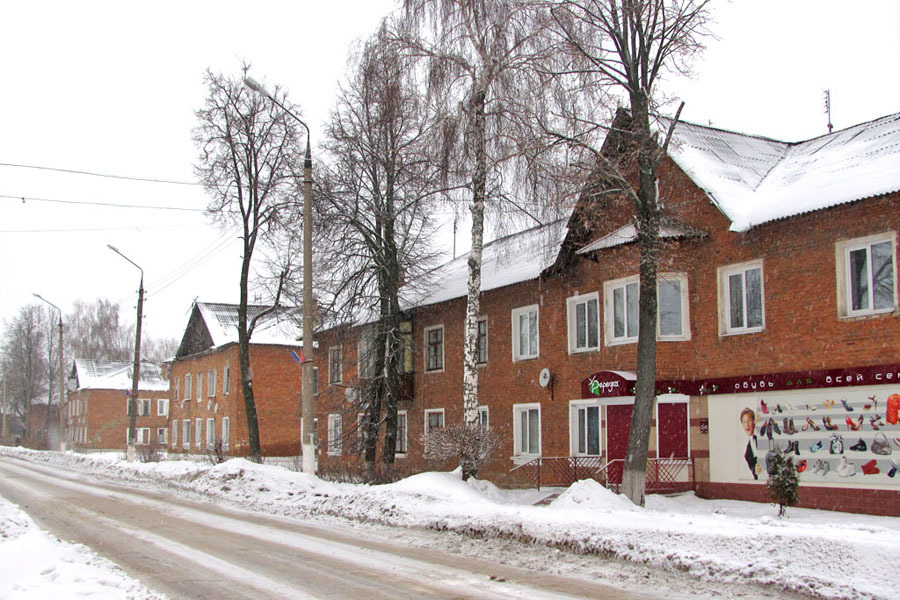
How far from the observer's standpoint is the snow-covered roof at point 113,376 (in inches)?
2904

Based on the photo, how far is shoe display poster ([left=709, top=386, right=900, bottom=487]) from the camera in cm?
1529

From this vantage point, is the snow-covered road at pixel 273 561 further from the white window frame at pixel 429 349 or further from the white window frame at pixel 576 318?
the white window frame at pixel 429 349

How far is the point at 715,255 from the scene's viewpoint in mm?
18734

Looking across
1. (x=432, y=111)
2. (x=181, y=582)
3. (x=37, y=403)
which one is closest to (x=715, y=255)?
(x=432, y=111)

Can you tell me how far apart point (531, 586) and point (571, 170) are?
9070 mm

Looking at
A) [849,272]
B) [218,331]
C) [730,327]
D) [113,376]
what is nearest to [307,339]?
[730,327]

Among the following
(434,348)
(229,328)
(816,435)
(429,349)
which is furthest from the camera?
(229,328)

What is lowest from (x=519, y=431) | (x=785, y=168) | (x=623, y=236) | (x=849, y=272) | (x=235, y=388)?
(x=519, y=431)

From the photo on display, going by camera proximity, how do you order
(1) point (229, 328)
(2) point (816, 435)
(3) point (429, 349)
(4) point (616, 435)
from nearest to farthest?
1. (2) point (816, 435)
2. (4) point (616, 435)
3. (3) point (429, 349)
4. (1) point (229, 328)

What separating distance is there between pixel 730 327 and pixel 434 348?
12.3m

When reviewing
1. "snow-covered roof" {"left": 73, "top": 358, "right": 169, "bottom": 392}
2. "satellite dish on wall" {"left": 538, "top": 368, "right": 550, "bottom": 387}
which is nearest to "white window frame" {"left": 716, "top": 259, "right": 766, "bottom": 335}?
"satellite dish on wall" {"left": 538, "top": 368, "right": 550, "bottom": 387}

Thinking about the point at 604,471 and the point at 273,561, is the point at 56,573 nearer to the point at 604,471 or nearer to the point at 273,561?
the point at 273,561

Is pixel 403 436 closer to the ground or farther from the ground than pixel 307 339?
closer to the ground

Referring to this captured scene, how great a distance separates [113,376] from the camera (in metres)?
76.0
